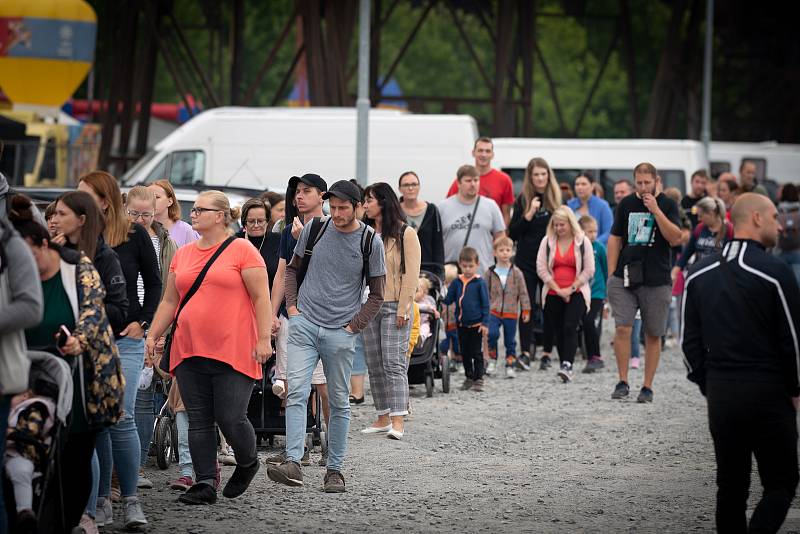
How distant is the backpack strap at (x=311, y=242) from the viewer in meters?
8.83

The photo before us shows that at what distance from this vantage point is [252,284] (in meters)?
7.91

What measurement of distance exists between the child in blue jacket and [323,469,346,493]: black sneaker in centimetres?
534

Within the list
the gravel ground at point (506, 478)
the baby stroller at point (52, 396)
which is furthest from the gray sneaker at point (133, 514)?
the baby stroller at point (52, 396)

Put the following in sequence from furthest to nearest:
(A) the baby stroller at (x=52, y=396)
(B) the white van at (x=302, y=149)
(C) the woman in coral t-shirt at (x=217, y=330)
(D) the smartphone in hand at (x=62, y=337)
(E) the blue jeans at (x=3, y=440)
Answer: (B) the white van at (x=302, y=149), (C) the woman in coral t-shirt at (x=217, y=330), (D) the smartphone in hand at (x=62, y=337), (A) the baby stroller at (x=52, y=396), (E) the blue jeans at (x=3, y=440)

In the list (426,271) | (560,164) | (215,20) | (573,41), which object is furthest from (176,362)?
(573,41)

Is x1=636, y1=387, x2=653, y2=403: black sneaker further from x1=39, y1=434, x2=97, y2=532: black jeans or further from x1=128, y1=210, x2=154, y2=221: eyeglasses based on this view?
x1=39, y1=434, x2=97, y2=532: black jeans

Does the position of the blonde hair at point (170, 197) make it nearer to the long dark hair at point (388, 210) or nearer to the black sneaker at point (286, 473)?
the long dark hair at point (388, 210)

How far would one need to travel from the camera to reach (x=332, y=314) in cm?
867

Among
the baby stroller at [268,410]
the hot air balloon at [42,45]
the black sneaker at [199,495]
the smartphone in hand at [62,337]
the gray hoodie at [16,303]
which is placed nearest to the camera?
the gray hoodie at [16,303]

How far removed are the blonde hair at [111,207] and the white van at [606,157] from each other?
19.0 m

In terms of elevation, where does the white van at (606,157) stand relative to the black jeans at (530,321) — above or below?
above

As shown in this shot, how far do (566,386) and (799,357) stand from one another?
791cm

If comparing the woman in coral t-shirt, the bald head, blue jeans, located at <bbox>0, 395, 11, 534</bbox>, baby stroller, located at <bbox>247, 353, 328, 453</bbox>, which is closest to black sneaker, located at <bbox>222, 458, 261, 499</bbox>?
the woman in coral t-shirt

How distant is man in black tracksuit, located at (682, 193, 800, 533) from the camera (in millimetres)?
6578
